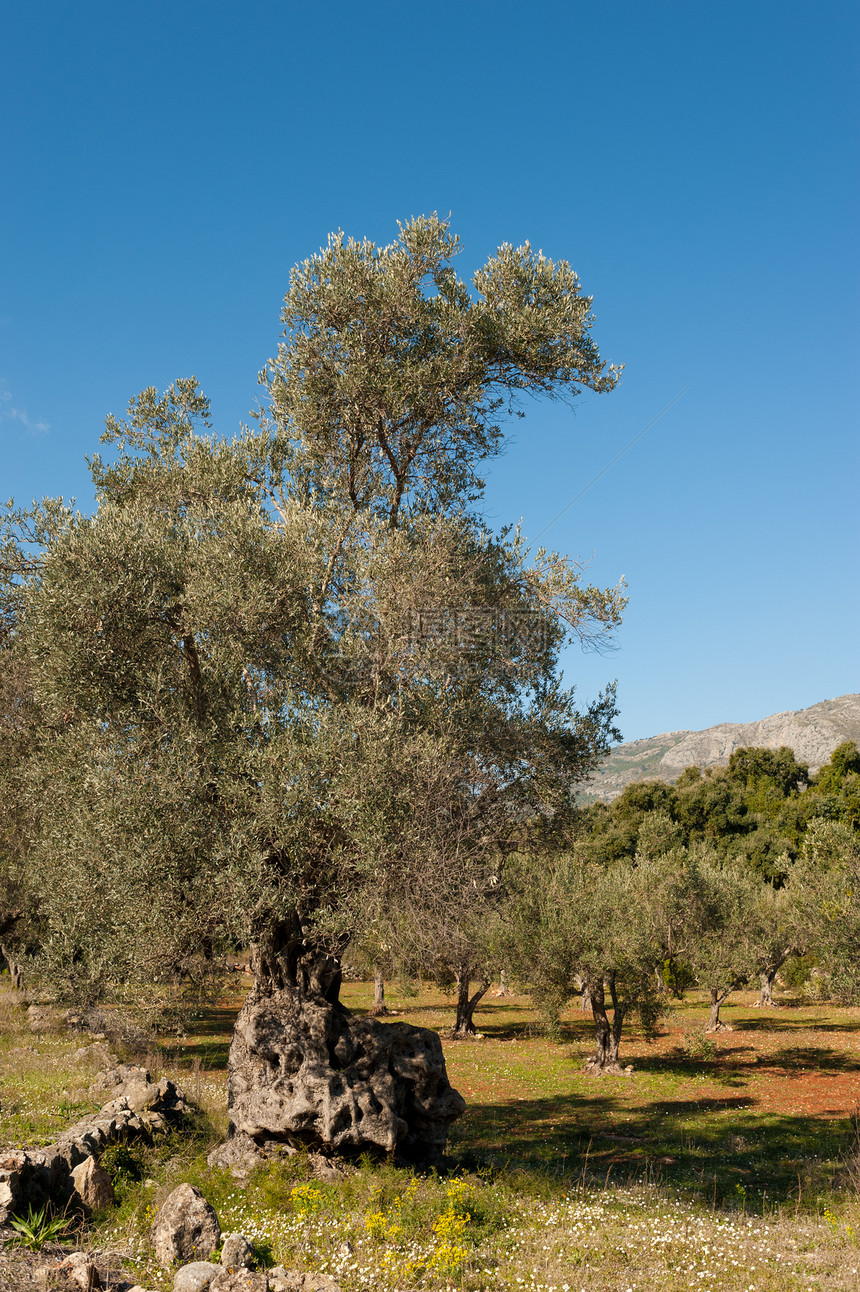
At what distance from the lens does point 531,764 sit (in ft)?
42.9

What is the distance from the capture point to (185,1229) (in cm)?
936

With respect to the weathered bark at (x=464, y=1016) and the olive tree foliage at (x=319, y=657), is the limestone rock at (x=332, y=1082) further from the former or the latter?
the weathered bark at (x=464, y=1016)

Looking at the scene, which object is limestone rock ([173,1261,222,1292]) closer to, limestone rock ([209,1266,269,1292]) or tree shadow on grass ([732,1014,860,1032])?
limestone rock ([209,1266,269,1292])

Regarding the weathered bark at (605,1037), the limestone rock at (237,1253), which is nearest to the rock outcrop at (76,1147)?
the limestone rock at (237,1253)

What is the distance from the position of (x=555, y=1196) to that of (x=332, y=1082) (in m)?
3.81

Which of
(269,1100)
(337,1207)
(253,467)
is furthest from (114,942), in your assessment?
(253,467)

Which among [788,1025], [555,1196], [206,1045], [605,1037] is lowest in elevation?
[788,1025]

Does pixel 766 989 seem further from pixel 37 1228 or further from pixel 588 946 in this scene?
pixel 37 1228

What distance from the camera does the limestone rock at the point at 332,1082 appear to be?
460 inches

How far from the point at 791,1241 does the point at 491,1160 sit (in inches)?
224

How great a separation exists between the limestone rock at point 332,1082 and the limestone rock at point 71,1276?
415 cm

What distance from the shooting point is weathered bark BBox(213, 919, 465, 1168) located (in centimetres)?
1170

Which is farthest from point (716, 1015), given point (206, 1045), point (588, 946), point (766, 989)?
point (206, 1045)

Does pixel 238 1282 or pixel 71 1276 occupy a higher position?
pixel 71 1276
